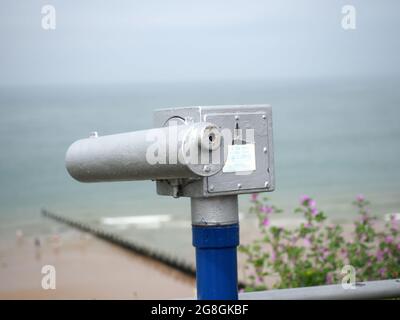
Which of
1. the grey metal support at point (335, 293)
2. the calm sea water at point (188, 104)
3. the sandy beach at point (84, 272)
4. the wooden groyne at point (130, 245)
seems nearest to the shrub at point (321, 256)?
the sandy beach at point (84, 272)

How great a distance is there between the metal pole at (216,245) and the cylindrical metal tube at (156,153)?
0.51ft

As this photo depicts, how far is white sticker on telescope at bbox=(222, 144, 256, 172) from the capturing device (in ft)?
6.33

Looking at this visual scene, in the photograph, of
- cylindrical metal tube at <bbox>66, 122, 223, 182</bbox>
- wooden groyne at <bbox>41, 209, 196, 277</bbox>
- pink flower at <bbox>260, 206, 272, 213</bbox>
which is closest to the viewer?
cylindrical metal tube at <bbox>66, 122, 223, 182</bbox>

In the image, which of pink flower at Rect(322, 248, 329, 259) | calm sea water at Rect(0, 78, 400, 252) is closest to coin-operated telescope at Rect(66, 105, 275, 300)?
pink flower at Rect(322, 248, 329, 259)

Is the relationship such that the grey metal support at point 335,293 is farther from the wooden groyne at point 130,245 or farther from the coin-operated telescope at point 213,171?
the wooden groyne at point 130,245

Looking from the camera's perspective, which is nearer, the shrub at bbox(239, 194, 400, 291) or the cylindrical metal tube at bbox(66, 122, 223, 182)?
the cylindrical metal tube at bbox(66, 122, 223, 182)

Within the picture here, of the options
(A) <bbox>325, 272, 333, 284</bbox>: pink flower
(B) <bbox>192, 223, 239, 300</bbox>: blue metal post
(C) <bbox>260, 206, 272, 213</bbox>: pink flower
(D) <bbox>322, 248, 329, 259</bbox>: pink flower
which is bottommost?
(A) <bbox>325, 272, 333, 284</bbox>: pink flower

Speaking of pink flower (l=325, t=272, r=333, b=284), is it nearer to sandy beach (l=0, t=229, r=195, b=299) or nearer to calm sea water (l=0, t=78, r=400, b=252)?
sandy beach (l=0, t=229, r=195, b=299)

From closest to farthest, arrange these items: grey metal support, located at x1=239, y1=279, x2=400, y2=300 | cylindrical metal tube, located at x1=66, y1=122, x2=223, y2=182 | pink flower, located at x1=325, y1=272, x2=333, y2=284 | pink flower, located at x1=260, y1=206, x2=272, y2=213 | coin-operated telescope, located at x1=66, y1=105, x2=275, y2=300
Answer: cylindrical metal tube, located at x1=66, y1=122, x2=223, y2=182
coin-operated telescope, located at x1=66, y1=105, x2=275, y2=300
grey metal support, located at x1=239, y1=279, x2=400, y2=300
pink flower, located at x1=325, y1=272, x2=333, y2=284
pink flower, located at x1=260, y1=206, x2=272, y2=213

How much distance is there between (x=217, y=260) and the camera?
1.96 meters

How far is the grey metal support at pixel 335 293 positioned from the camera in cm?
254

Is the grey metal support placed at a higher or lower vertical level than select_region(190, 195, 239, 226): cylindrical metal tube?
lower
